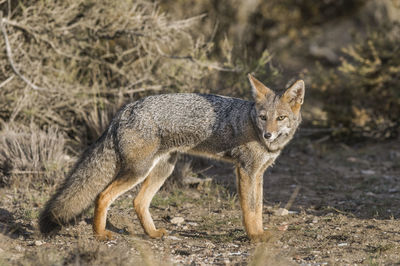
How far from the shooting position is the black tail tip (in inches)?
173

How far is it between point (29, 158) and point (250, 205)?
3.21 m

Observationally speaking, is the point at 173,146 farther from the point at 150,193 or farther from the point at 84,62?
the point at 84,62

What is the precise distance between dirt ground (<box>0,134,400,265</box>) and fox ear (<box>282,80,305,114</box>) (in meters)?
1.12

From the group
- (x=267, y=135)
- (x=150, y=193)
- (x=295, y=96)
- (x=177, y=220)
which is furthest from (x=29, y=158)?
(x=295, y=96)

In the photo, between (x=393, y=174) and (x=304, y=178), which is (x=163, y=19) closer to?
(x=304, y=178)

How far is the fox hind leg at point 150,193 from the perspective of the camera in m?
4.91

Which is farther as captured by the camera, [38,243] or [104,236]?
[104,236]

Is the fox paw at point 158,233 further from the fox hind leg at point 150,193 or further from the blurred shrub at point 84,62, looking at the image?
the blurred shrub at point 84,62

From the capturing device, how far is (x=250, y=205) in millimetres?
4680

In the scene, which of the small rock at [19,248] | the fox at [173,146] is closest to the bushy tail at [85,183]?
the fox at [173,146]

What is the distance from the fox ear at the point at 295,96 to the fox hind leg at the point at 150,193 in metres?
1.32

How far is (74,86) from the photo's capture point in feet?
25.6

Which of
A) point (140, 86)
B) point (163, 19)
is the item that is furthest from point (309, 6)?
point (140, 86)

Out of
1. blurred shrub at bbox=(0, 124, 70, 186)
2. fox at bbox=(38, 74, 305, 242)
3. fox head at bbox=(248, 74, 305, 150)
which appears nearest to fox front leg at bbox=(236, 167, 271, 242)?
fox at bbox=(38, 74, 305, 242)
